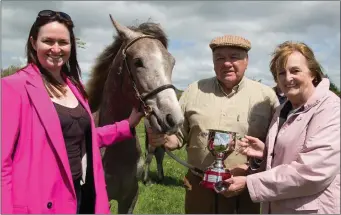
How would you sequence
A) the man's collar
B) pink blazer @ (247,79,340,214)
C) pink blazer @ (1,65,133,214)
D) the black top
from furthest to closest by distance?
1. the man's collar
2. the black top
3. pink blazer @ (247,79,340,214)
4. pink blazer @ (1,65,133,214)

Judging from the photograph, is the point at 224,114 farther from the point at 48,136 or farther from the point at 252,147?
the point at 48,136

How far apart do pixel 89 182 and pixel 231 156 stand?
1.29 meters

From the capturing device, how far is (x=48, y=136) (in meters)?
2.35

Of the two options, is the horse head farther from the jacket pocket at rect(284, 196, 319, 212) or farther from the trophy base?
the jacket pocket at rect(284, 196, 319, 212)

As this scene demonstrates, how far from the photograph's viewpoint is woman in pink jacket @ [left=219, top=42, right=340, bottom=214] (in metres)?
2.37

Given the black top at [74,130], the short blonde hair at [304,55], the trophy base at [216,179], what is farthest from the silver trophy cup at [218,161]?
the black top at [74,130]

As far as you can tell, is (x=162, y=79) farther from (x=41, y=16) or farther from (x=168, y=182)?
(x=168, y=182)

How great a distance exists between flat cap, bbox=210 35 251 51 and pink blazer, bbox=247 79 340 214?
849 millimetres

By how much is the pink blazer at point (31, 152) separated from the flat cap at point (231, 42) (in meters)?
1.54

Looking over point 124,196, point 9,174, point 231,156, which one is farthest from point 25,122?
point 124,196

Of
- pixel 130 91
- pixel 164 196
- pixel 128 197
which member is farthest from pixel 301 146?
pixel 164 196

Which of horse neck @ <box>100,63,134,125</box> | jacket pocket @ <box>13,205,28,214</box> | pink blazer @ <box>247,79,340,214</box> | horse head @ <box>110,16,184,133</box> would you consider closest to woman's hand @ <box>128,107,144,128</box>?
horse head @ <box>110,16,184,133</box>

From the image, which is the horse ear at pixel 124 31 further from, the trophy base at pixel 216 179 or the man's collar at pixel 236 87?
the trophy base at pixel 216 179

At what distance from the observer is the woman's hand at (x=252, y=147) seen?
2.99 m
